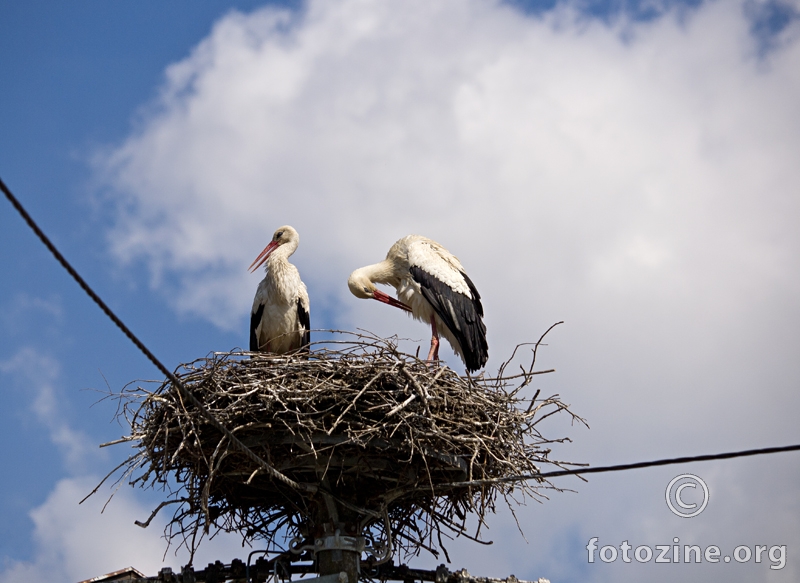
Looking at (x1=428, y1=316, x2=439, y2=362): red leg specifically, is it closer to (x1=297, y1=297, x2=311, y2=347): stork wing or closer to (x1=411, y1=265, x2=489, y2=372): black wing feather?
(x1=411, y1=265, x2=489, y2=372): black wing feather

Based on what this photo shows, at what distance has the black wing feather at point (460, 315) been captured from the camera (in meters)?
8.73

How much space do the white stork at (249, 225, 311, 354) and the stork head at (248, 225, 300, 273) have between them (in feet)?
1.33

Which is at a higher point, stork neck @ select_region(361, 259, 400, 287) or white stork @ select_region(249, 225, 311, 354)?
stork neck @ select_region(361, 259, 400, 287)

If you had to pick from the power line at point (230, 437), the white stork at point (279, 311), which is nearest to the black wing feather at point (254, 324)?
the white stork at point (279, 311)

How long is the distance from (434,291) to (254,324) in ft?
5.60

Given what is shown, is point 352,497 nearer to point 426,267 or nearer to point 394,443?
point 394,443

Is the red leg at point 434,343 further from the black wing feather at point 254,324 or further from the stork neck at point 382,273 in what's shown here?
the black wing feather at point 254,324

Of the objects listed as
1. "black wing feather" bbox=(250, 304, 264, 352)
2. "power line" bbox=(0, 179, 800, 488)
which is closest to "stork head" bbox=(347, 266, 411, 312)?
"black wing feather" bbox=(250, 304, 264, 352)

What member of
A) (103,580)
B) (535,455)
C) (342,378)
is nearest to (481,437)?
(535,455)

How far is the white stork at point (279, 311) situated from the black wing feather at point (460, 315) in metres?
1.14

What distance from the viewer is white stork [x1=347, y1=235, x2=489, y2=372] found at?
8.80 meters

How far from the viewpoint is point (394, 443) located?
18.5 ft

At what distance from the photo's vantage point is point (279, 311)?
8719 mm

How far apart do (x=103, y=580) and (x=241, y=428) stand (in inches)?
79.8
